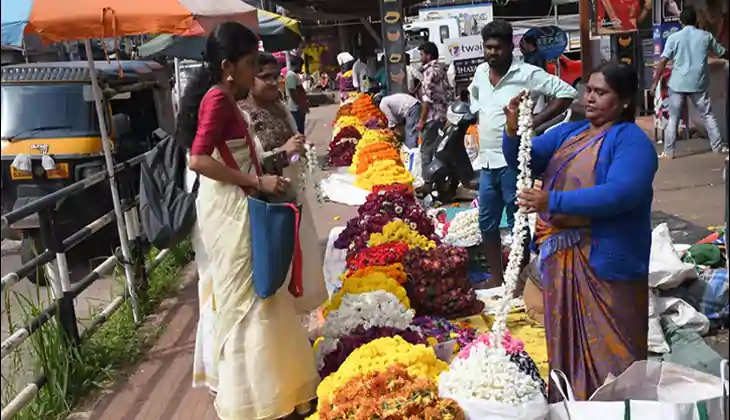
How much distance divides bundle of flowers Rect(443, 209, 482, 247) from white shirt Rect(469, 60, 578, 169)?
1.12 m

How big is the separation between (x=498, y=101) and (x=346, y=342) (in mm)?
2111

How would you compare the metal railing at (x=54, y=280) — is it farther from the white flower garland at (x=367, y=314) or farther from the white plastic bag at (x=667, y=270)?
the white plastic bag at (x=667, y=270)

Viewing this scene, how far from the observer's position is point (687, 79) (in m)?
9.70

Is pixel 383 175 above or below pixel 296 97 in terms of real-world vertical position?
below

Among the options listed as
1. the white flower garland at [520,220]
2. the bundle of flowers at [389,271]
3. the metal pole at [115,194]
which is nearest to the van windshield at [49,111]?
the metal pole at [115,194]

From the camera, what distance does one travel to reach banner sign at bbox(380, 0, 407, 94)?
11.7 meters

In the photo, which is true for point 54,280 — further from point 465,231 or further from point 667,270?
point 667,270

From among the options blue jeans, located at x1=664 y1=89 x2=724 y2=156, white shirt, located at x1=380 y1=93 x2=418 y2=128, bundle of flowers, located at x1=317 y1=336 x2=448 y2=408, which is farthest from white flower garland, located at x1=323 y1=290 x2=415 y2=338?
white shirt, located at x1=380 y1=93 x2=418 y2=128

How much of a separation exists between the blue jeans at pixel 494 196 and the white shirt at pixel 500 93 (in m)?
0.08

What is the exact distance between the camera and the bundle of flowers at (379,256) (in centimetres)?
507

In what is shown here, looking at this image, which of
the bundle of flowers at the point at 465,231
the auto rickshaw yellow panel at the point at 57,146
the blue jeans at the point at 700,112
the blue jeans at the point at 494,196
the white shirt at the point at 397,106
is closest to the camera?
the blue jeans at the point at 494,196

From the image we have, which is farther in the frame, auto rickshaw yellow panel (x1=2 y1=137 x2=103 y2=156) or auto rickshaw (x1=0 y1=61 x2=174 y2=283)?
auto rickshaw yellow panel (x1=2 y1=137 x2=103 y2=156)

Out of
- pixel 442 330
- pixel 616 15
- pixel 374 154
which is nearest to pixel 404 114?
pixel 374 154

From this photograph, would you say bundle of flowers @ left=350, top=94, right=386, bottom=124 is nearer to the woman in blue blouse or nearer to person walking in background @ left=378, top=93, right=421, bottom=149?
person walking in background @ left=378, top=93, right=421, bottom=149
